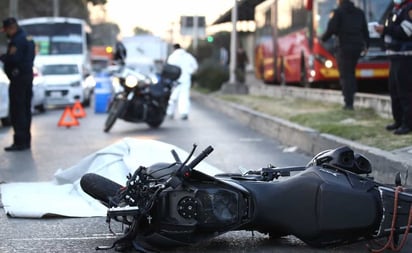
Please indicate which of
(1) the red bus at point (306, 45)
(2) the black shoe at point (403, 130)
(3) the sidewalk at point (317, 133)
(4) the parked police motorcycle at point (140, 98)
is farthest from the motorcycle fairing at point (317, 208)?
(1) the red bus at point (306, 45)

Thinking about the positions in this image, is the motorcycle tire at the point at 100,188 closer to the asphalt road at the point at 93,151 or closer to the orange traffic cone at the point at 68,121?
the asphalt road at the point at 93,151

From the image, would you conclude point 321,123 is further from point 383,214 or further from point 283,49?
point 283,49

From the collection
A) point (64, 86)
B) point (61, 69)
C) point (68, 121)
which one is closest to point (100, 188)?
point (68, 121)

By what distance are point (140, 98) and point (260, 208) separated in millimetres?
10019

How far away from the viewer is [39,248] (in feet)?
17.4

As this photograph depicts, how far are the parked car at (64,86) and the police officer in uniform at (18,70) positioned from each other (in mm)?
12346

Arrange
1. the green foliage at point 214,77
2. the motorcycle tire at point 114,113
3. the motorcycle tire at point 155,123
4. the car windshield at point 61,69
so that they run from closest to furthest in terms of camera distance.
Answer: the motorcycle tire at point 114,113 < the motorcycle tire at point 155,123 < the car windshield at point 61,69 < the green foliage at point 214,77

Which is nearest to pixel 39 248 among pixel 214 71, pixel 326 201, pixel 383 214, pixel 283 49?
pixel 326 201

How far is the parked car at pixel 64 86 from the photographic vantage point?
78.1 ft

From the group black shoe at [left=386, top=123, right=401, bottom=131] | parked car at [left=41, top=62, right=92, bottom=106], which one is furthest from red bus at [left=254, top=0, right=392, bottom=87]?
parked car at [left=41, top=62, right=92, bottom=106]

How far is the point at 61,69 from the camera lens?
2522 cm

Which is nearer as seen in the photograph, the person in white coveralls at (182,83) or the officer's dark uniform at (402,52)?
the officer's dark uniform at (402,52)

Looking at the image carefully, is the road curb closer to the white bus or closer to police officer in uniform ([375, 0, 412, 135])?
police officer in uniform ([375, 0, 412, 135])

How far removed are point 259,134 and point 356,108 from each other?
187 cm
